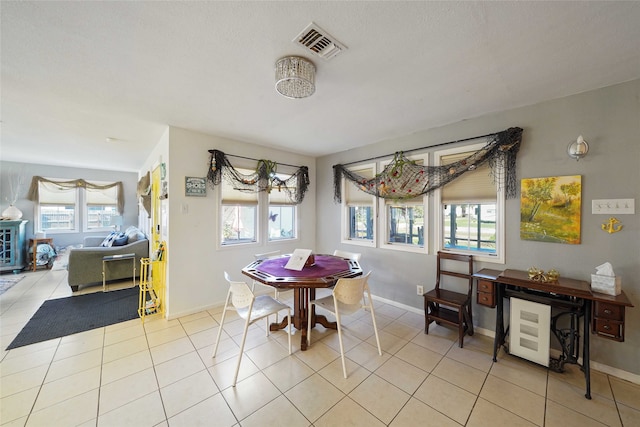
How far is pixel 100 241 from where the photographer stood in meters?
5.82

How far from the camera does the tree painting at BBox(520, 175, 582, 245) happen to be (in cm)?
216

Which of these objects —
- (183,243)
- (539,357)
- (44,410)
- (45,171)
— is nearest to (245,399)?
(44,410)

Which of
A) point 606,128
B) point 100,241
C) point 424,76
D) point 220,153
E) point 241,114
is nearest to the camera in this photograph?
point 424,76

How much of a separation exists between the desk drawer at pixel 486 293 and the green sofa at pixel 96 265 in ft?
17.9

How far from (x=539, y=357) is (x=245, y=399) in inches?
98.8

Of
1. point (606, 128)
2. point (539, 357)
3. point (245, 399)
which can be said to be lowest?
point (245, 399)

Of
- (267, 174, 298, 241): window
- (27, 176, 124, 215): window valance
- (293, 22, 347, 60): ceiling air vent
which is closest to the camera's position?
(293, 22, 347, 60): ceiling air vent

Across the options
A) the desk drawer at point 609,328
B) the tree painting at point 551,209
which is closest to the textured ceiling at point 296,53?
the tree painting at point 551,209

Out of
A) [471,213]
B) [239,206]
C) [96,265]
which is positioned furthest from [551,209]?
[96,265]

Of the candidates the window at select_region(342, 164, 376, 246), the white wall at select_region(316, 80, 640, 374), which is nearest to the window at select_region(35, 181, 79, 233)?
the window at select_region(342, 164, 376, 246)

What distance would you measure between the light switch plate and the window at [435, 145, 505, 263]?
2.16 feet

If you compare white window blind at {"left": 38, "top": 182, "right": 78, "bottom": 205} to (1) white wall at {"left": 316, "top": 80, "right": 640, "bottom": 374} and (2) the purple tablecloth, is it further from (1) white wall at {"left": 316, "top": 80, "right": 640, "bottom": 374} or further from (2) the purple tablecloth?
(1) white wall at {"left": 316, "top": 80, "right": 640, "bottom": 374}

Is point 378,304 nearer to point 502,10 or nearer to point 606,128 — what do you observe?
point 606,128

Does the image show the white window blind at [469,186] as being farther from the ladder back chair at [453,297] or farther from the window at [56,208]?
the window at [56,208]
